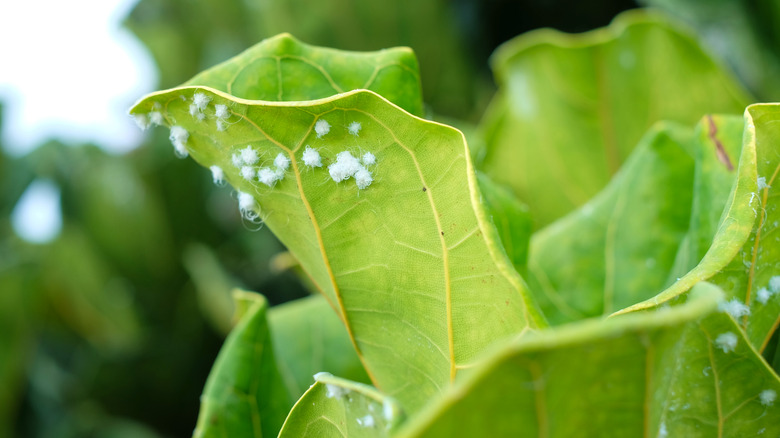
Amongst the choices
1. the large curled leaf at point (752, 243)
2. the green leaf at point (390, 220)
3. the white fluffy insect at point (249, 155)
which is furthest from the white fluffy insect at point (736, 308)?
the white fluffy insect at point (249, 155)

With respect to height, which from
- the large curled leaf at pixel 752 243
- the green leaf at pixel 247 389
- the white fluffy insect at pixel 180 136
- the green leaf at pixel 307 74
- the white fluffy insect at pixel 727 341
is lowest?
the green leaf at pixel 247 389

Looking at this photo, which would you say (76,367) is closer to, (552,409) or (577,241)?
(577,241)

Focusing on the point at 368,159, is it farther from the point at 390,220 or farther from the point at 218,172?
the point at 218,172

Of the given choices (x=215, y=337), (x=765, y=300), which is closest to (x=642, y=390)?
(x=765, y=300)

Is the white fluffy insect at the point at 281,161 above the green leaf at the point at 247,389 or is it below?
above

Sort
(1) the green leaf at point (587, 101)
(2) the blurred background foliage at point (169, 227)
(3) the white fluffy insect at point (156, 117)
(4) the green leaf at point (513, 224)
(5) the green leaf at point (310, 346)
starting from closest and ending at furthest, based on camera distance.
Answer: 1. (3) the white fluffy insect at point (156, 117)
2. (4) the green leaf at point (513, 224)
3. (5) the green leaf at point (310, 346)
4. (1) the green leaf at point (587, 101)
5. (2) the blurred background foliage at point (169, 227)

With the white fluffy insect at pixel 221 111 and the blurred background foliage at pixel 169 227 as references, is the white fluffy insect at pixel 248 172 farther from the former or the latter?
the blurred background foliage at pixel 169 227
